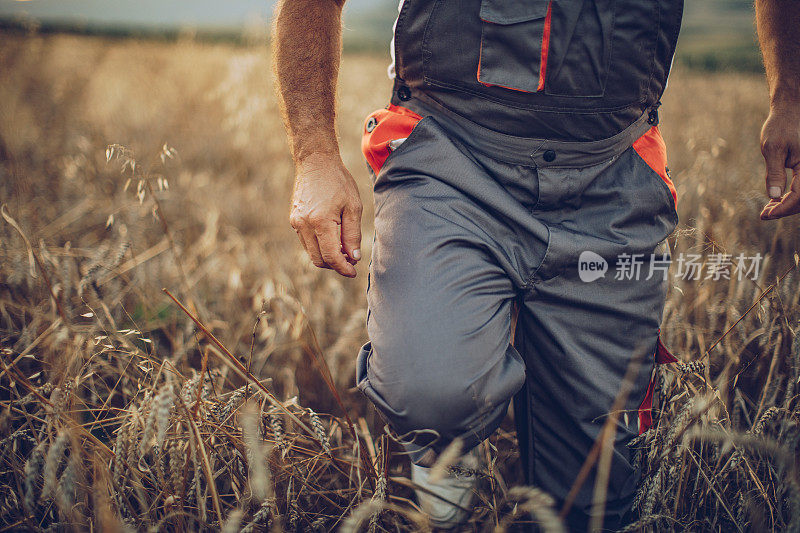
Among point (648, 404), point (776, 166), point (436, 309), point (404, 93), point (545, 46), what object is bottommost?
point (648, 404)

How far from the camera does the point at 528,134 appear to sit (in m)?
1.21

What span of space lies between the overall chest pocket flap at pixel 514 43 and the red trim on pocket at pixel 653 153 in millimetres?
406

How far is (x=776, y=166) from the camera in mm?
1403

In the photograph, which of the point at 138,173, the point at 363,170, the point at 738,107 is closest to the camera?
the point at 138,173

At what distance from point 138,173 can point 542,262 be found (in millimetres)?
1241

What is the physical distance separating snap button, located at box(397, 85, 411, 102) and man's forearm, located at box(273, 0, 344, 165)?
0.19 metres

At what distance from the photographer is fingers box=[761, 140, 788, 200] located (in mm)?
1386

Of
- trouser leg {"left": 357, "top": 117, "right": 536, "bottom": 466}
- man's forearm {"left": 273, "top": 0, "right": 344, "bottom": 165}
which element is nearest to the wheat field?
trouser leg {"left": 357, "top": 117, "right": 536, "bottom": 466}

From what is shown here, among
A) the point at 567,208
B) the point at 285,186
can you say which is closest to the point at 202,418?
the point at 567,208

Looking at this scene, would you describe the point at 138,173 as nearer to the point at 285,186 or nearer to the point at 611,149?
the point at 611,149

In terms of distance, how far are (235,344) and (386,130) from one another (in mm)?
1289


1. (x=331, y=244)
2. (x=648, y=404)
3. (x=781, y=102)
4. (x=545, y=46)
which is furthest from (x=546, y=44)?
(x=648, y=404)

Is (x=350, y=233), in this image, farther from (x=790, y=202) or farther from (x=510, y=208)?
(x=790, y=202)

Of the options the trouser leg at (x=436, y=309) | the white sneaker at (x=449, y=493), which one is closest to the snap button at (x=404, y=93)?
the trouser leg at (x=436, y=309)
